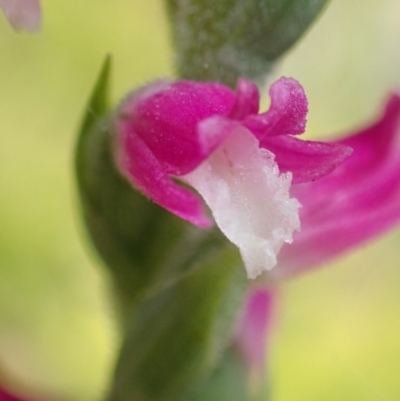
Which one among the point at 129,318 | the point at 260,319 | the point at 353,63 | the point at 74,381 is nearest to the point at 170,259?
the point at 129,318

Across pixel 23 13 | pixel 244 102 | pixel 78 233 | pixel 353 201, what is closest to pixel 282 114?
pixel 244 102

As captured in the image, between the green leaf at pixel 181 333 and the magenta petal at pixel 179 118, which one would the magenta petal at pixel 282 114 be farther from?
the green leaf at pixel 181 333

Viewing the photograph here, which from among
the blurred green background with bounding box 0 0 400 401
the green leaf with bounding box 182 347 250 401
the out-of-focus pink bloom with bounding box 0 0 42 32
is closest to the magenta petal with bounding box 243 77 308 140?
the out-of-focus pink bloom with bounding box 0 0 42 32

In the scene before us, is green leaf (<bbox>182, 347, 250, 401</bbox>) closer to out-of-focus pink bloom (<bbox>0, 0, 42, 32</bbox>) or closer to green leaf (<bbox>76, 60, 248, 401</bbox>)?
green leaf (<bbox>76, 60, 248, 401</bbox>)

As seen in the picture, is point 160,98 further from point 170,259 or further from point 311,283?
point 311,283

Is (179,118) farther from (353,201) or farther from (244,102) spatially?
(353,201)
